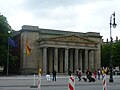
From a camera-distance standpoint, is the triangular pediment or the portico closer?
the portico

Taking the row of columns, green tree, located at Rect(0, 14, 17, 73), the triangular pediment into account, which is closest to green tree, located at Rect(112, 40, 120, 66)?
the row of columns

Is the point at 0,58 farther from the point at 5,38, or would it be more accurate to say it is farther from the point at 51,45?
the point at 51,45

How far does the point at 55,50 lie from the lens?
92562 millimetres

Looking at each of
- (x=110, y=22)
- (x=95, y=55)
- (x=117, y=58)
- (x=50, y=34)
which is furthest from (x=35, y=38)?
(x=110, y=22)

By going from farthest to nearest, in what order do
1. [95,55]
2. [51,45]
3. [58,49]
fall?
[95,55] < [58,49] < [51,45]

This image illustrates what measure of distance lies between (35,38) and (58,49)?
7.91 metres

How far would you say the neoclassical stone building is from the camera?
Answer: 92.1 meters

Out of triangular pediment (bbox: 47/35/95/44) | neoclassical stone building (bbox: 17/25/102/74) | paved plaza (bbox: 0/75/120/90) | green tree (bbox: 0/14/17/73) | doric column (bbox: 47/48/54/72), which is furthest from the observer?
doric column (bbox: 47/48/54/72)

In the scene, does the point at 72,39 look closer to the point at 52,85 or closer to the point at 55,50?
the point at 55,50

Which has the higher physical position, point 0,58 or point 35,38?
point 35,38

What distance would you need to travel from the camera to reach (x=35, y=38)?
312 ft

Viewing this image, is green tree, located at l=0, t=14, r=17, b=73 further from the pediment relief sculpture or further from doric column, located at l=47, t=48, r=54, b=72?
doric column, located at l=47, t=48, r=54, b=72

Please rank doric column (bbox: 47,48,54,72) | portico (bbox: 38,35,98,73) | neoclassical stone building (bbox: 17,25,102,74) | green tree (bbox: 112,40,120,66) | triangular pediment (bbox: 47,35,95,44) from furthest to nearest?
green tree (bbox: 112,40,120,66) < doric column (bbox: 47,48,54,72) < triangular pediment (bbox: 47,35,95,44) < neoclassical stone building (bbox: 17,25,102,74) < portico (bbox: 38,35,98,73)

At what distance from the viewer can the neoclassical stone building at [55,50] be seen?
92.1 m
